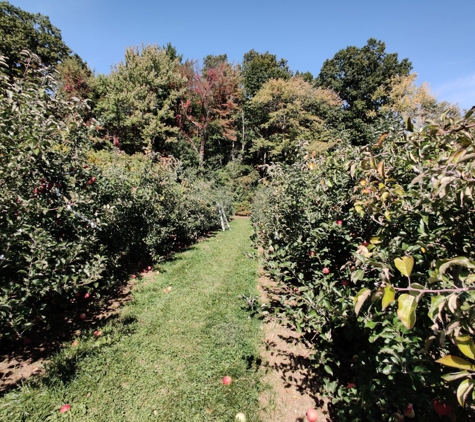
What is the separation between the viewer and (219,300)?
402 cm

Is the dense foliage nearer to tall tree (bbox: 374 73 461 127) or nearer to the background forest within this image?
the background forest

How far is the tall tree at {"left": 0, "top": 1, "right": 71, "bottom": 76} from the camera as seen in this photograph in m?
19.3

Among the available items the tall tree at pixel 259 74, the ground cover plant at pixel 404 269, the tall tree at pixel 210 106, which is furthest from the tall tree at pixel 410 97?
the ground cover plant at pixel 404 269

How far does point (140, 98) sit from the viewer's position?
18.6m

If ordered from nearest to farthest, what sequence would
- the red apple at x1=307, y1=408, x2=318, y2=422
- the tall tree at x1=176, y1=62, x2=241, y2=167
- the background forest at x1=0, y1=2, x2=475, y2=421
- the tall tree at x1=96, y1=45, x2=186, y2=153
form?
the background forest at x1=0, y1=2, x2=475, y2=421 → the red apple at x1=307, y1=408, x2=318, y2=422 → the tall tree at x1=96, y1=45, x2=186, y2=153 → the tall tree at x1=176, y1=62, x2=241, y2=167

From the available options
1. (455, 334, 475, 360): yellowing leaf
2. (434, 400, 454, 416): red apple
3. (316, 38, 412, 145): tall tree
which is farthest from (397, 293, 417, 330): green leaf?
(316, 38, 412, 145): tall tree

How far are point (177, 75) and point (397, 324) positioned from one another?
2280 centimetres

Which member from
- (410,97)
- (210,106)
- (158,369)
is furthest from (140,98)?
(410,97)

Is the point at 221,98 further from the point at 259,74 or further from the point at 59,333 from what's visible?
the point at 59,333

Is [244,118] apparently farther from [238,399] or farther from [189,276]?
[238,399]

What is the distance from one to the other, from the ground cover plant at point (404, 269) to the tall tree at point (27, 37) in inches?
1024

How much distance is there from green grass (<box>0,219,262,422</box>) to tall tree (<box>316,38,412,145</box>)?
974 inches

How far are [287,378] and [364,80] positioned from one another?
2987cm

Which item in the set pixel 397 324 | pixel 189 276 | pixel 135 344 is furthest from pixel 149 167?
pixel 397 324
